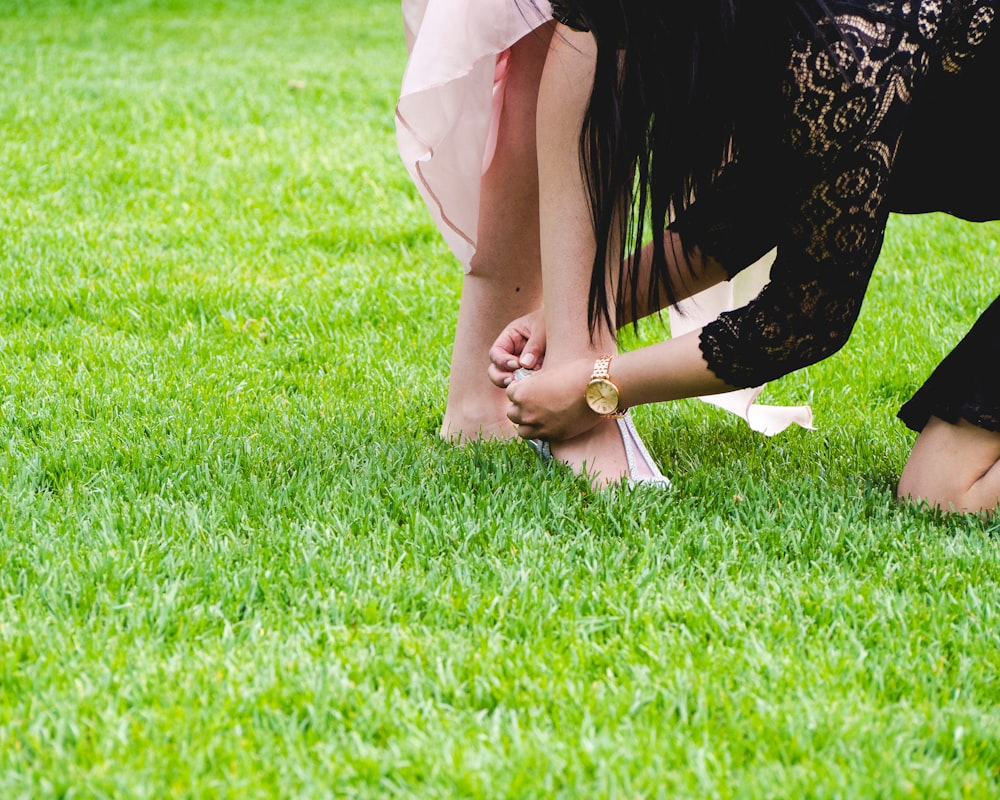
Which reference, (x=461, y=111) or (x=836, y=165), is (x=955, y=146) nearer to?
(x=836, y=165)

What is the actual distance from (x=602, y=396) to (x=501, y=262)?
42 cm

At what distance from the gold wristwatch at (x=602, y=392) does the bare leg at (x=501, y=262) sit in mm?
313

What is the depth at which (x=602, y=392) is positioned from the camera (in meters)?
1.88

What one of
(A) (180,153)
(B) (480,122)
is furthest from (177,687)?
(A) (180,153)

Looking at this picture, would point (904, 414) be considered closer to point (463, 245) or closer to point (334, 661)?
point (463, 245)

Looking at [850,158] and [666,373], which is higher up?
[850,158]

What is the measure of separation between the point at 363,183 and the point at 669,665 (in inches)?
120

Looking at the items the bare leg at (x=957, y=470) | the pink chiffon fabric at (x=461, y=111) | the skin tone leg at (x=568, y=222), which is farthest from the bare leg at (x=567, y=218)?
the bare leg at (x=957, y=470)

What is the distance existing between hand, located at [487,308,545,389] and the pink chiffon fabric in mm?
187

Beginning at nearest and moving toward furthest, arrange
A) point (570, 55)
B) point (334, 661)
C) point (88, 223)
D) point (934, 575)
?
1. point (334, 661)
2. point (934, 575)
3. point (570, 55)
4. point (88, 223)

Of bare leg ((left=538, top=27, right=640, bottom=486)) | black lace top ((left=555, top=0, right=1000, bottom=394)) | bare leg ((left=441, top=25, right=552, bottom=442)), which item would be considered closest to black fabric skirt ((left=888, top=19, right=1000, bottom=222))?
black lace top ((left=555, top=0, right=1000, bottom=394))

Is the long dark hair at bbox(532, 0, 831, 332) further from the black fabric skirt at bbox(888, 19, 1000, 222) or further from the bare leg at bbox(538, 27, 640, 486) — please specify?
the black fabric skirt at bbox(888, 19, 1000, 222)

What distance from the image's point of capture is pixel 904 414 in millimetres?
1999

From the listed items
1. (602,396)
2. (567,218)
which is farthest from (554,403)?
(567,218)
